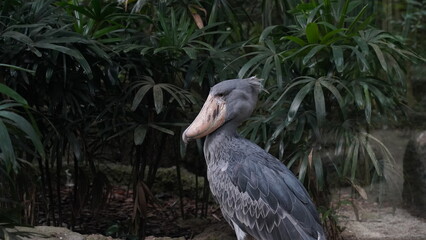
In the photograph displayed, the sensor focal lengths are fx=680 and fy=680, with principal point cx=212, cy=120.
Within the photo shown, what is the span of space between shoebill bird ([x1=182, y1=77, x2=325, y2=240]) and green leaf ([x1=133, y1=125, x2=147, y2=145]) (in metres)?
0.70

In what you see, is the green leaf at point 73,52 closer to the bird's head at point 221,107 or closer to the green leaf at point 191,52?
the green leaf at point 191,52

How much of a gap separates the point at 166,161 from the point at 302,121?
7.51 ft

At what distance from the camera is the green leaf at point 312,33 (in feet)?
12.4

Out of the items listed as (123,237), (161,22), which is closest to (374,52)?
(161,22)

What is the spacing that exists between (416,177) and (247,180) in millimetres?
2902

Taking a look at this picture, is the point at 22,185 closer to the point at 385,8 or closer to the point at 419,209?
the point at 419,209

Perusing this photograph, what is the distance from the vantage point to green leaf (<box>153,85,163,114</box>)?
12.8ft

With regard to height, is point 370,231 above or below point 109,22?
below

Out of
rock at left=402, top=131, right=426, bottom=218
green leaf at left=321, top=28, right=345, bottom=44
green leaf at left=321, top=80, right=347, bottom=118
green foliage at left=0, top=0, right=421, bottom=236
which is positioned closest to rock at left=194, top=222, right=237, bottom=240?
green foliage at left=0, top=0, right=421, bottom=236

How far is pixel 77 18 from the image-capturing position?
4.20 meters

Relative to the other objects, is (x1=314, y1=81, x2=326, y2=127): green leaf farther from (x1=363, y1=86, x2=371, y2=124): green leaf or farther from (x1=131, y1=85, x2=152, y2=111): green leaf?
(x1=131, y1=85, x2=152, y2=111): green leaf

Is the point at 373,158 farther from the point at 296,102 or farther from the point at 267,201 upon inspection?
the point at 267,201

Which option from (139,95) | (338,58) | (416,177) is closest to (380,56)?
(338,58)

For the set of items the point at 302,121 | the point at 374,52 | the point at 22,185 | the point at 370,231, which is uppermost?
the point at 374,52
